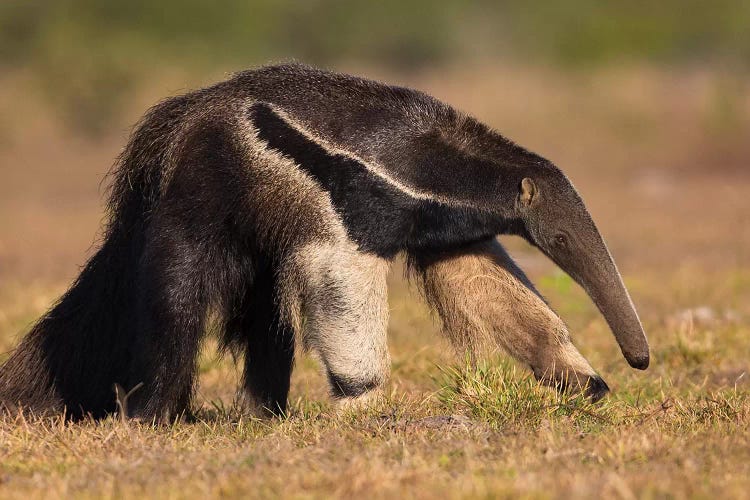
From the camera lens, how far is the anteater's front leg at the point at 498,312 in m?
5.67

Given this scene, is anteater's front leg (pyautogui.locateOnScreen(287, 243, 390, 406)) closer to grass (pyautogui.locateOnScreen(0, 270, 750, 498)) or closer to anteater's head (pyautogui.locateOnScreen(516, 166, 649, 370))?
grass (pyautogui.locateOnScreen(0, 270, 750, 498))

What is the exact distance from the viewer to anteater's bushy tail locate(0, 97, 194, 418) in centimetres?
589

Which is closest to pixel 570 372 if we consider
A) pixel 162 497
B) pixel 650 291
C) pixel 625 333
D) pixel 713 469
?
pixel 625 333

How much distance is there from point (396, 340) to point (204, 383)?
5.39ft

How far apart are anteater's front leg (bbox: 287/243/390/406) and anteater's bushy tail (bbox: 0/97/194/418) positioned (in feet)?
3.36

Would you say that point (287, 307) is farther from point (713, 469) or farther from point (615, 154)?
point (615, 154)

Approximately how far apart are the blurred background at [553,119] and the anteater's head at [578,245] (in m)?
2.18

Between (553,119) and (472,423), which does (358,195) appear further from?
(553,119)

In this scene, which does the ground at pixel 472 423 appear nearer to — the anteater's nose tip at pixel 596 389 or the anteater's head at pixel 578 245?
the anteater's nose tip at pixel 596 389

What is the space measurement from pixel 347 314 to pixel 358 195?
1.75ft

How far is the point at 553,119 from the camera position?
101 feet

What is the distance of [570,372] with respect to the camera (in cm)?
563

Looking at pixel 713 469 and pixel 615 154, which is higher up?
pixel 615 154

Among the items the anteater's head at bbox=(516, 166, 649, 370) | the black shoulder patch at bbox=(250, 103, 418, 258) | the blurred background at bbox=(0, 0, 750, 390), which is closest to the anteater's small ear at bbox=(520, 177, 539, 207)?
the anteater's head at bbox=(516, 166, 649, 370)
